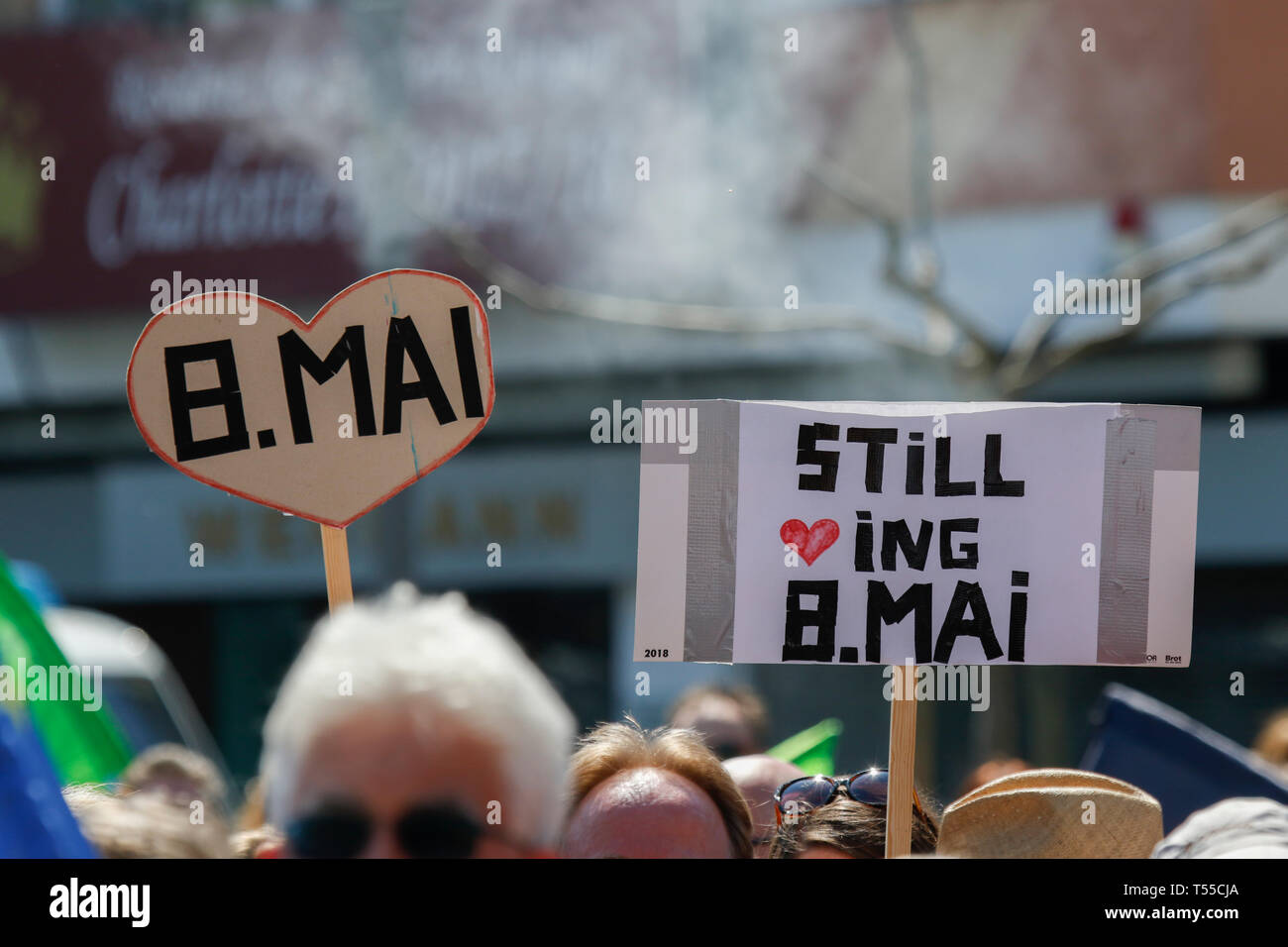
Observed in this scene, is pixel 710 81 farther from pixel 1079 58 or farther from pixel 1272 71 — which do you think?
pixel 1272 71

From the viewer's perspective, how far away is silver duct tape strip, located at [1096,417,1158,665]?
1.60 m

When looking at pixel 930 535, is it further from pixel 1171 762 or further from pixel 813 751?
pixel 813 751

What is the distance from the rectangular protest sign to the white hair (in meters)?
0.54

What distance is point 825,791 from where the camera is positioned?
5.69 ft

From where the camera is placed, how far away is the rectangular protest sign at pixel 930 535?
5.27 feet

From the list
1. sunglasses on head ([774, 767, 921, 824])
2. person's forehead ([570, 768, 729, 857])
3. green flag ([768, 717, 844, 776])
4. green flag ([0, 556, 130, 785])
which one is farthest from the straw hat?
green flag ([0, 556, 130, 785])

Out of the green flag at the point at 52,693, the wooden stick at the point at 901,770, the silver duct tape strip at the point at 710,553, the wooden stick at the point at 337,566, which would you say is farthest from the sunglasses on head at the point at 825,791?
the green flag at the point at 52,693

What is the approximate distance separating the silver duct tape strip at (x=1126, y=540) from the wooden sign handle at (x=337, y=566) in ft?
2.90

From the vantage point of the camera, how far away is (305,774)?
1044 mm

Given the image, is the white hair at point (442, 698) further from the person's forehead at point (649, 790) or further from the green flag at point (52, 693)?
the green flag at point (52, 693)

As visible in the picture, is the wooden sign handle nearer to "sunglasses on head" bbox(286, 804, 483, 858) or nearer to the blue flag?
"sunglasses on head" bbox(286, 804, 483, 858)

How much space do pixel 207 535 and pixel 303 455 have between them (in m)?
8.07

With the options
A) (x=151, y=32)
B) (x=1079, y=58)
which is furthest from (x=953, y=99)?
(x=151, y=32)

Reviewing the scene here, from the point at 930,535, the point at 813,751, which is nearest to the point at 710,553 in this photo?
the point at 930,535
